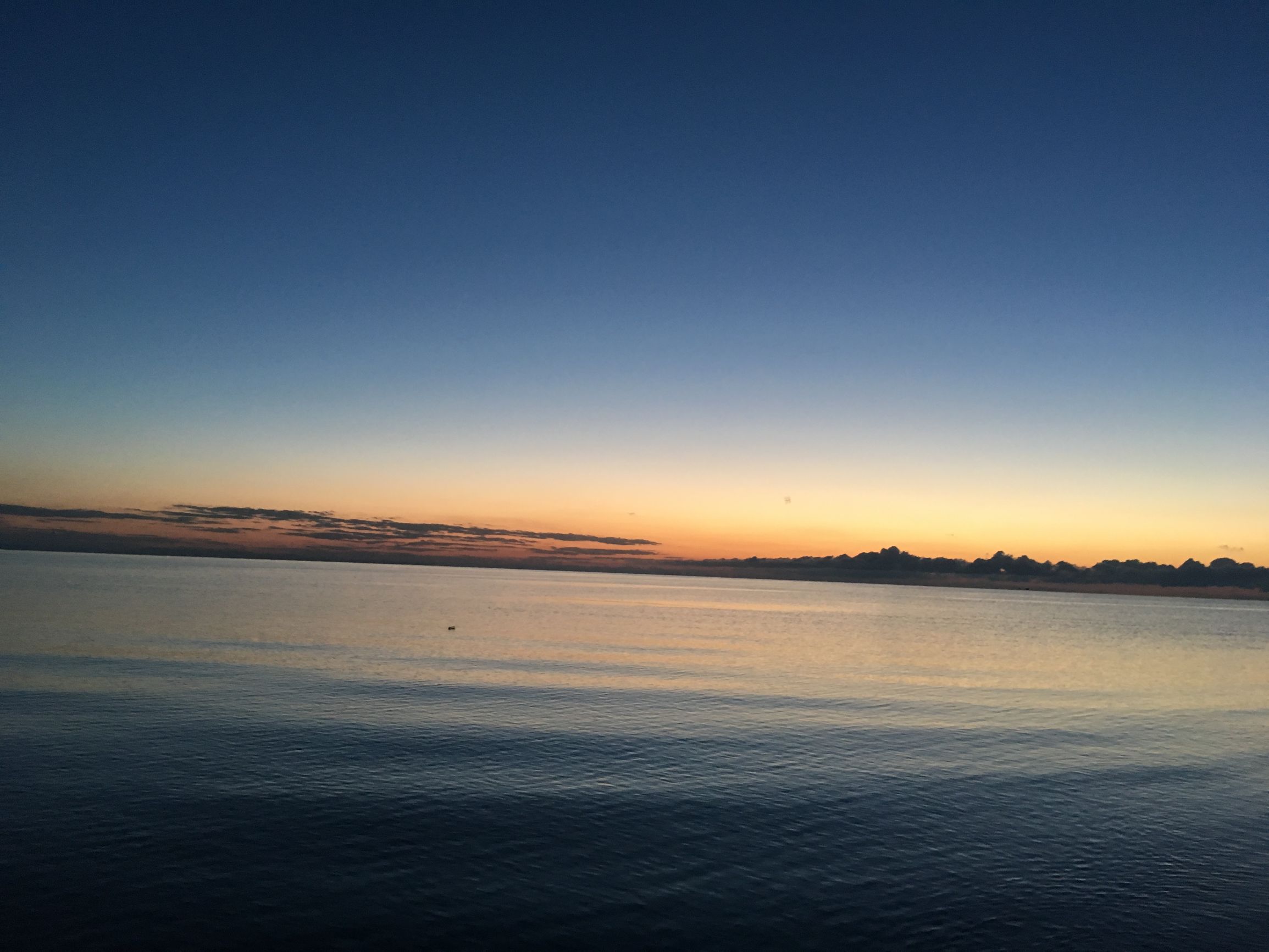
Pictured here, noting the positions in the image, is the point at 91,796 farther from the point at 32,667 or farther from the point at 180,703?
the point at 32,667

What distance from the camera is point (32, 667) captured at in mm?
52188

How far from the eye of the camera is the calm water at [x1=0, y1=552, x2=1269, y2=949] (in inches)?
786

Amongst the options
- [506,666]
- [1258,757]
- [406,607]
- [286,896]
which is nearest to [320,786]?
[286,896]

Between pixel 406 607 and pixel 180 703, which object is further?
pixel 406 607

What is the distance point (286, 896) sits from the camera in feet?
67.1

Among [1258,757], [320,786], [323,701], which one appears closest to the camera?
[320,786]

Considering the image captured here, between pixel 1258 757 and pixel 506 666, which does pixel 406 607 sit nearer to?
pixel 506 666

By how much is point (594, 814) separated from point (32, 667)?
46143 mm

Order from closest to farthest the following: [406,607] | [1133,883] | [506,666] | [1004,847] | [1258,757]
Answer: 1. [1133,883]
2. [1004,847]
3. [1258,757]
4. [506,666]
5. [406,607]

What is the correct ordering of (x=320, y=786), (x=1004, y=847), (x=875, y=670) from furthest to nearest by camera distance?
1. (x=875, y=670)
2. (x=320, y=786)
3. (x=1004, y=847)

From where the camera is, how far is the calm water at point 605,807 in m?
20.0

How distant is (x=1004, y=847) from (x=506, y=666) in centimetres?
4464

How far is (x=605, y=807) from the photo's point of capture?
28.2 metres

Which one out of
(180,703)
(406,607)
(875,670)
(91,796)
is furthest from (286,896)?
(406,607)
